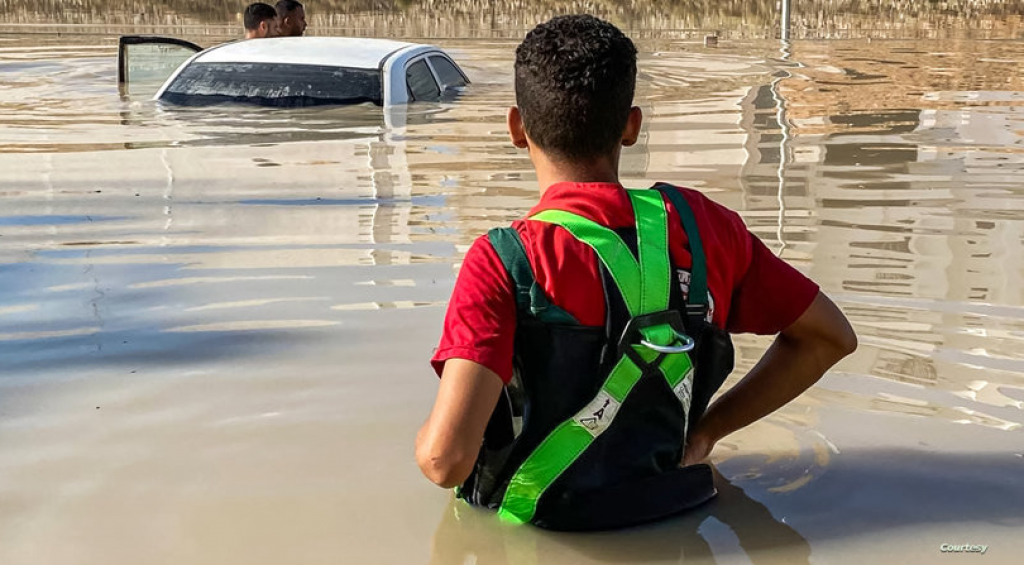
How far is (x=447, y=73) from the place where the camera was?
12797 mm

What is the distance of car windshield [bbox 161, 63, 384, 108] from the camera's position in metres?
10.9

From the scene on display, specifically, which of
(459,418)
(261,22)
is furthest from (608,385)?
(261,22)

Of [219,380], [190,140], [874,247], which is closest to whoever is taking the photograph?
[219,380]

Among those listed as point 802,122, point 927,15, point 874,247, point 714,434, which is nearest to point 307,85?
point 802,122

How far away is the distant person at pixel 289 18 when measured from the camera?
12.0 m

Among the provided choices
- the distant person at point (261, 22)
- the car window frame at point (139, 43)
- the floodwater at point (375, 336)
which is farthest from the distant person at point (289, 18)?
the floodwater at point (375, 336)

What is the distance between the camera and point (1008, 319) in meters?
5.17

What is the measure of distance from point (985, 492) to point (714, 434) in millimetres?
732

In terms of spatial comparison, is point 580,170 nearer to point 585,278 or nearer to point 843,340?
point 585,278

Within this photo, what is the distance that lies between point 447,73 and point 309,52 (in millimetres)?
2226

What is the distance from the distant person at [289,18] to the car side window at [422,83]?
1.08 m

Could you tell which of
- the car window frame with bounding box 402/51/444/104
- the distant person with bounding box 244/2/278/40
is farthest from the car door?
the car window frame with bounding box 402/51/444/104

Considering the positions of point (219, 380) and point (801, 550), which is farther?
point (219, 380)

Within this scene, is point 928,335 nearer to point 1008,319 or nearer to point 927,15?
point 1008,319
